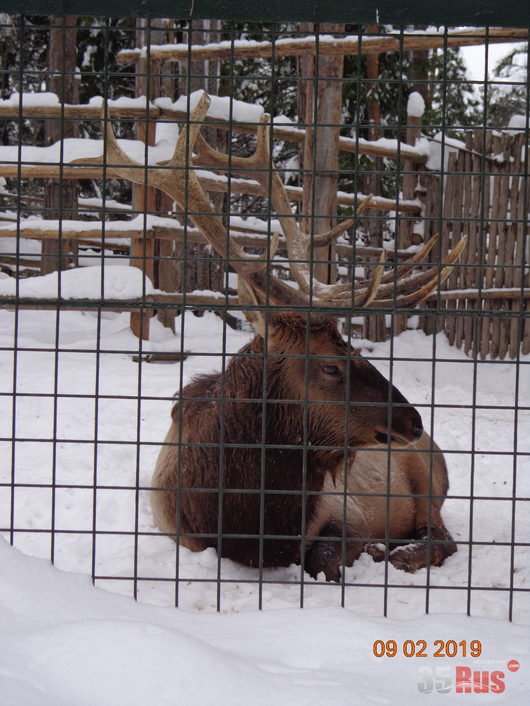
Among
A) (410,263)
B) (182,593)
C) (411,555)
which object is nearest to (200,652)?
(182,593)

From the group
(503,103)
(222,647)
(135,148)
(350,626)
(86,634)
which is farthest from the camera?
(503,103)

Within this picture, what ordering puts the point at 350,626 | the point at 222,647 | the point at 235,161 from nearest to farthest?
the point at 222,647 < the point at 350,626 < the point at 235,161

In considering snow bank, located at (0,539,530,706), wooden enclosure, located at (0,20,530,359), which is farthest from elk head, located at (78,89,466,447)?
wooden enclosure, located at (0,20,530,359)

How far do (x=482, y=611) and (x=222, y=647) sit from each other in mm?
1291

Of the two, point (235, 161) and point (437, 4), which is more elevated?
point (437, 4)

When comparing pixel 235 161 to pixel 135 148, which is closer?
pixel 235 161

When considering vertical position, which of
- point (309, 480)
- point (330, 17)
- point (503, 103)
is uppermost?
point (503, 103)

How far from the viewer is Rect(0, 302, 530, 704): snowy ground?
2297mm

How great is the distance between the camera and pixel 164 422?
22.0 ft

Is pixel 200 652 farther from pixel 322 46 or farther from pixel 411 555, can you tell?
pixel 322 46

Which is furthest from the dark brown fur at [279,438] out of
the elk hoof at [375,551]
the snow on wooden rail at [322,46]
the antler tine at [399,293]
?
the snow on wooden rail at [322,46]

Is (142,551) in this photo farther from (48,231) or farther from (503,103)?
(503,103)

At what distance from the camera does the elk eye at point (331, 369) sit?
4078 mm

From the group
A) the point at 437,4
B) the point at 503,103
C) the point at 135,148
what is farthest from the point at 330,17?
the point at 503,103
